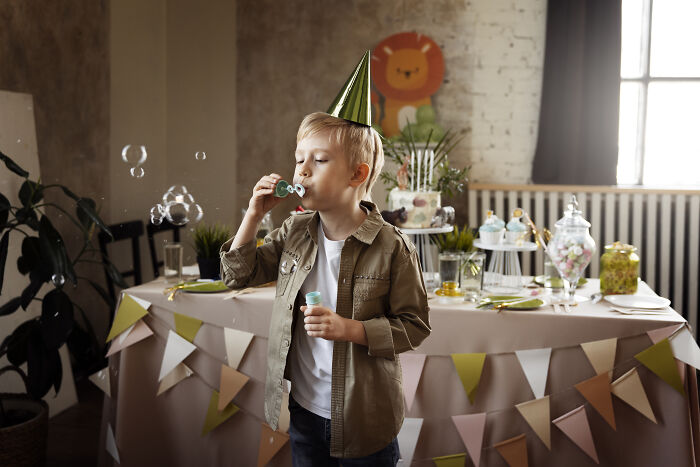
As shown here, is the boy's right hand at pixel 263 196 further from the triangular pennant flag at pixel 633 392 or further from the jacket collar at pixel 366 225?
the triangular pennant flag at pixel 633 392

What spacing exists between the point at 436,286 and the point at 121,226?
169 cm

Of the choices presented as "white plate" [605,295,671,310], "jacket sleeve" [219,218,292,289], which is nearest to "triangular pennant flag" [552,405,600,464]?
"white plate" [605,295,671,310]

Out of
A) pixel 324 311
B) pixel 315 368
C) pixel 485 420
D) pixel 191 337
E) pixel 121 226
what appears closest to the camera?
pixel 324 311

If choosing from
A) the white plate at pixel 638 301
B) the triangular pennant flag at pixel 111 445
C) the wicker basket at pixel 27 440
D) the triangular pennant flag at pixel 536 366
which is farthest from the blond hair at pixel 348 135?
the wicker basket at pixel 27 440

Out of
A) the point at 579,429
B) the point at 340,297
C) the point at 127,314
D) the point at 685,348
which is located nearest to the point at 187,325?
the point at 127,314

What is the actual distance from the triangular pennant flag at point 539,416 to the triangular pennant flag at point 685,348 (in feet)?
1.28

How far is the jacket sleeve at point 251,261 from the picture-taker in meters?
1.19

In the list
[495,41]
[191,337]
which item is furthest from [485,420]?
[495,41]

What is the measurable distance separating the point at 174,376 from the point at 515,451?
1.10 m

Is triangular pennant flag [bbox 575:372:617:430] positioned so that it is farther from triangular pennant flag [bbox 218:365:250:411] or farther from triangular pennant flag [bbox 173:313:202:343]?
triangular pennant flag [bbox 173:313:202:343]

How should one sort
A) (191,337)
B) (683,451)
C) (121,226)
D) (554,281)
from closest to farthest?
(683,451), (191,337), (554,281), (121,226)

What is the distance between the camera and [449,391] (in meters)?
1.86

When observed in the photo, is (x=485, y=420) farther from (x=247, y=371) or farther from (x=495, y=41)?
(x=495, y=41)

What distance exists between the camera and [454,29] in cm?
415
